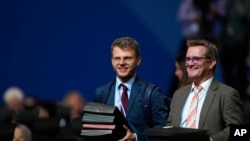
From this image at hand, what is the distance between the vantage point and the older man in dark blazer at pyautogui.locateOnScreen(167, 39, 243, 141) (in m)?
5.44

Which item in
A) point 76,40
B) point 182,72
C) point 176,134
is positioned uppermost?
point 76,40

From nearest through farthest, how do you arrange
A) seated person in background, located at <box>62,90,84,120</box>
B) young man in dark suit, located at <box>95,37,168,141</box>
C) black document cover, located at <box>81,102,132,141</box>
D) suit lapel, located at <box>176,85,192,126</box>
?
black document cover, located at <box>81,102,132,141</box>
suit lapel, located at <box>176,85,192,126</box>
young man in dark suit, located at <box>95,37,168,141</box>
seated person in background, located at <box>62,90,84,120</box>

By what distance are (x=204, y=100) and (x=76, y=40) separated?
683cm

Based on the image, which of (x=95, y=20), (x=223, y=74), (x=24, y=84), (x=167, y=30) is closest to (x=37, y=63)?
(x=24, y=84)

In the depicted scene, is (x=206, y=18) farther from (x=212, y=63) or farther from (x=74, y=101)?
(x=212, y=63)

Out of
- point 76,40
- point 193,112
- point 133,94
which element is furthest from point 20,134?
point 76,40

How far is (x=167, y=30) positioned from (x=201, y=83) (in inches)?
242

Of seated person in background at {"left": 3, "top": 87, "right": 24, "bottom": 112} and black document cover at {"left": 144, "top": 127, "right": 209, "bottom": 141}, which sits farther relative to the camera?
seated person in background at {"left": 3, "top": 87, "right": 24, "bottom": 112}

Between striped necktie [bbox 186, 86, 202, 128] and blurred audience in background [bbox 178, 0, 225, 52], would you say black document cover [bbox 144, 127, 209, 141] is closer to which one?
striped necktie [bbox 186, 86, 202, 128]

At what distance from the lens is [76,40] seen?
12.2 m

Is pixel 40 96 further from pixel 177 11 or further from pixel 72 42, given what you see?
pixel 177 11

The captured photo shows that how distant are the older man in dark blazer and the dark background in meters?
5.98

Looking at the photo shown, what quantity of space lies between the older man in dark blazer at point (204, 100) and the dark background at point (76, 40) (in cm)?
598

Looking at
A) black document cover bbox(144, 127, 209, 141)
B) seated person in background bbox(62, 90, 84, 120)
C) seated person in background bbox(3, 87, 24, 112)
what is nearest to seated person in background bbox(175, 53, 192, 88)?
black document cover bbox(144, 127, 209, 141)
